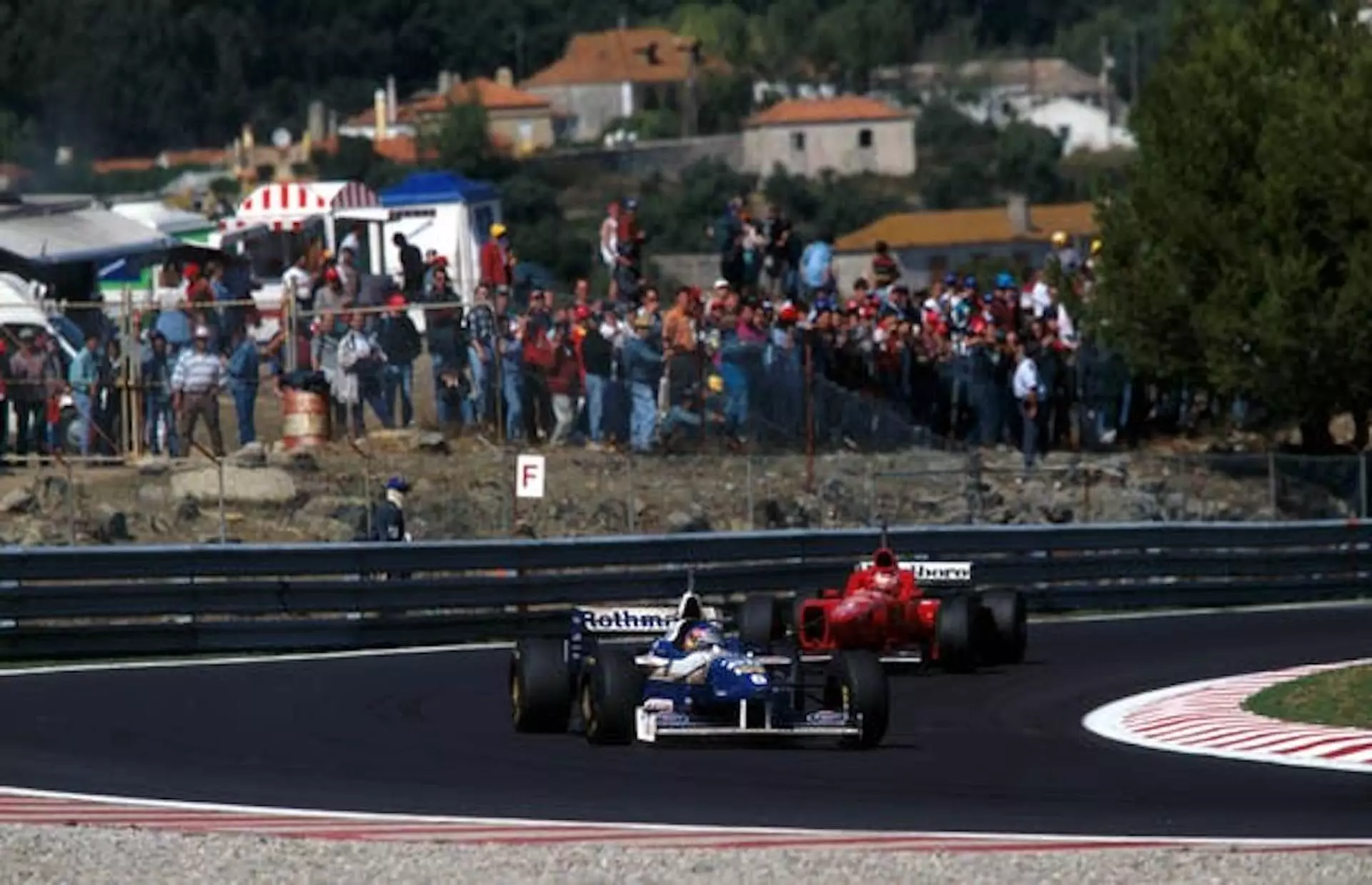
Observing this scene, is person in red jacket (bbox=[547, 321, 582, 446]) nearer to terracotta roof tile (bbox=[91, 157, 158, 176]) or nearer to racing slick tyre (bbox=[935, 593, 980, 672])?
racing slick tyre (bbox=[935, 593, 980, 672])

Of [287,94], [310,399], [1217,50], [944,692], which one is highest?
[287,94]

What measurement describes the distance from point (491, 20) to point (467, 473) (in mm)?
115913

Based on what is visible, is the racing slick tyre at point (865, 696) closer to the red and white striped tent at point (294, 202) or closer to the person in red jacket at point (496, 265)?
the person in red jacket at point (496, 265)

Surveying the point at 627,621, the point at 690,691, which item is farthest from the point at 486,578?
the point at 690,691

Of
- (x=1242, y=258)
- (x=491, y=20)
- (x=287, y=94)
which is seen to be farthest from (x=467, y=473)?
(x=491, y=20)

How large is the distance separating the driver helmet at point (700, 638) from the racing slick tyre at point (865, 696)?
0.68 meters

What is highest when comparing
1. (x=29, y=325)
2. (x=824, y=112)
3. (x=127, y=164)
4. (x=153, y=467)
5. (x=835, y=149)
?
(x=824, y=112)

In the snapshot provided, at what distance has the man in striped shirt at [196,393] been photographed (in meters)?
26.9

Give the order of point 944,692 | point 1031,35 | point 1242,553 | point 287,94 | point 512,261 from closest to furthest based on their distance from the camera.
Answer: point 944,692 < point 1242,553 < point 512,261 < point 287,94 < point 1031,35

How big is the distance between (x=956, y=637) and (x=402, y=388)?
304 inches

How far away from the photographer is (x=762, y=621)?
71.1 feet

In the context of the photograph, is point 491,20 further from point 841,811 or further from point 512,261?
point 841,811

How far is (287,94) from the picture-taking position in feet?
373

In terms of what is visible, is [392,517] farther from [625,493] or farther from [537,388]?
[537,388]
